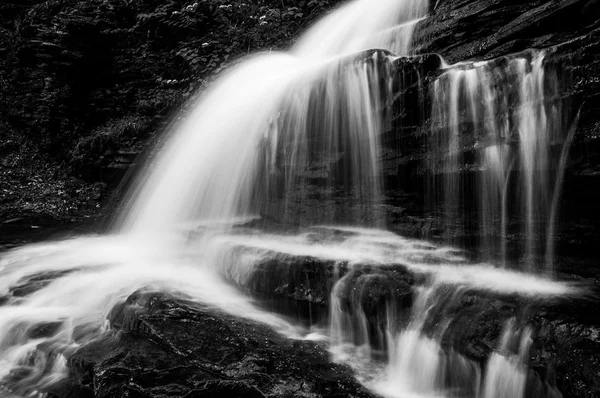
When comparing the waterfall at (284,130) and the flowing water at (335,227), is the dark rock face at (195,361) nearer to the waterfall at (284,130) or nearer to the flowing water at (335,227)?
the flowing water at (335,227)

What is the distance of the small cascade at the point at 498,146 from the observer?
4.47 m

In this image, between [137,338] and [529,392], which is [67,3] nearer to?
[137,338]

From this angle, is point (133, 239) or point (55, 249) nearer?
point (55, 249)

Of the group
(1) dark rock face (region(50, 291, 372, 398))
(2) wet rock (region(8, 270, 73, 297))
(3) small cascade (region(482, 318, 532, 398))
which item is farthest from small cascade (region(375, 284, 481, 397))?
(2) wet rock (region(8, 270, 73, 297))

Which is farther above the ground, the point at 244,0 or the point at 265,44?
the point at 244,0

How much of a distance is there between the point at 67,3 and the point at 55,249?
864 cm

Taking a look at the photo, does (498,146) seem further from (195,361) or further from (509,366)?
(195,361)

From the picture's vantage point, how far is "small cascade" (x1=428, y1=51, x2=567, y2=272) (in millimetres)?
4473

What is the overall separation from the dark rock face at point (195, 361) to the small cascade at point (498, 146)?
2.38 metres

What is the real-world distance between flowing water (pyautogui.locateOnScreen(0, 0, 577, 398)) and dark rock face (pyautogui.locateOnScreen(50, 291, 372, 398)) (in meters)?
→ 0.33

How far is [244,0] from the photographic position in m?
13.6

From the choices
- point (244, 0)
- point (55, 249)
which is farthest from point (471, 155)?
point (244, 0)

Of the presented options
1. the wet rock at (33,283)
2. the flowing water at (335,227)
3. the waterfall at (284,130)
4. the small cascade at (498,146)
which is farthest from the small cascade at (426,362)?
the wet rock at (33,283)

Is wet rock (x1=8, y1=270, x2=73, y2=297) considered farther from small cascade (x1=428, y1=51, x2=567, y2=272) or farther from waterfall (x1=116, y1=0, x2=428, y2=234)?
small cascade (x1=428, y1=51, x2=567, y2=272)
